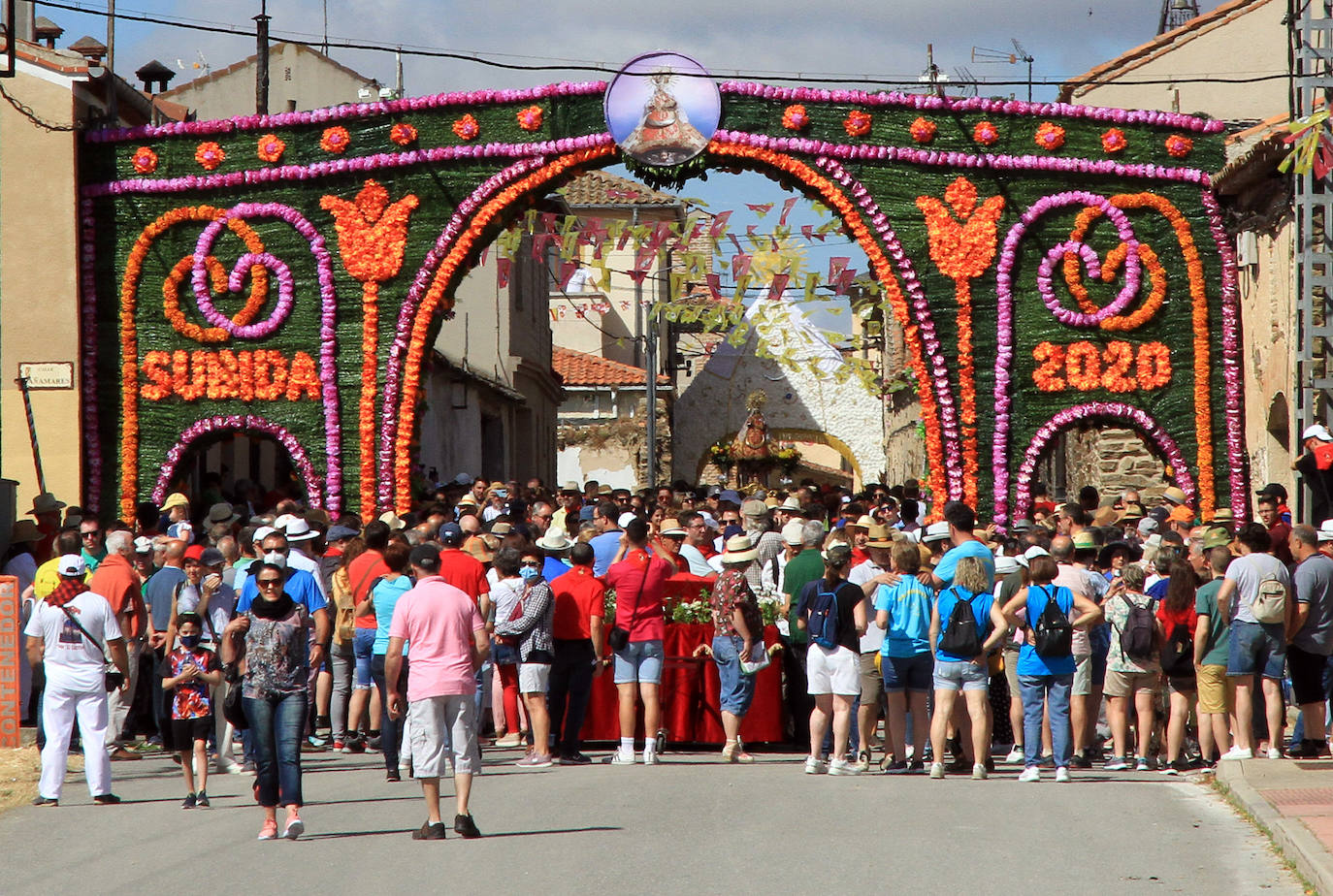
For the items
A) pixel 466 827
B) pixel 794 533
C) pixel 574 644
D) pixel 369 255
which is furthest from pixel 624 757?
pixel 369 255

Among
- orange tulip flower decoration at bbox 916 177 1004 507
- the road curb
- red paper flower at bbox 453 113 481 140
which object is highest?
red paper flower at bbox 453 113 481 140

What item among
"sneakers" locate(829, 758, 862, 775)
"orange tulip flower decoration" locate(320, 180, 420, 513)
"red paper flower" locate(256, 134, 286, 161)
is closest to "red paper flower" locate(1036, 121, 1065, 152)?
"orange tulip flower decoration" locate(320, 180, 420, 513)

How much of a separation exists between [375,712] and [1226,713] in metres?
6.01

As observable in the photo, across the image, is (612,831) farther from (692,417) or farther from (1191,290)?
(692,417)

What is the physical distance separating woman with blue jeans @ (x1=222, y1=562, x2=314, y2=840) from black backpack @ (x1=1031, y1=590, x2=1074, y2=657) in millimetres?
4871

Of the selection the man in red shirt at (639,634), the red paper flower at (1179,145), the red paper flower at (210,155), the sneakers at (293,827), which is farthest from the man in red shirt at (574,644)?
the red paper flower at (1179,145)

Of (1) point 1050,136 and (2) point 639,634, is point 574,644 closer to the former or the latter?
(2) point 639,634

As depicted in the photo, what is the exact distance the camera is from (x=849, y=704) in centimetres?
1184

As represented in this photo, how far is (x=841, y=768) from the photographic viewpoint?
11820mm

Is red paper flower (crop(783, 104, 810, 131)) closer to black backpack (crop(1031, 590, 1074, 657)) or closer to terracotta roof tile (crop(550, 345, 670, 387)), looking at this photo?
black backpack (crop(1031, 590, 1074, 657))

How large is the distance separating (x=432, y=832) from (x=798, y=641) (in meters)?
4.32

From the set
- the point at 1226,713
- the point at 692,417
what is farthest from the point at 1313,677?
the point at 692,417

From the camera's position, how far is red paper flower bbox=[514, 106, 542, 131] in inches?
749

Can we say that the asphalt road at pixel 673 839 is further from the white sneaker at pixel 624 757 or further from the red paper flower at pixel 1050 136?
the red paper flower at pixel 1050 136
